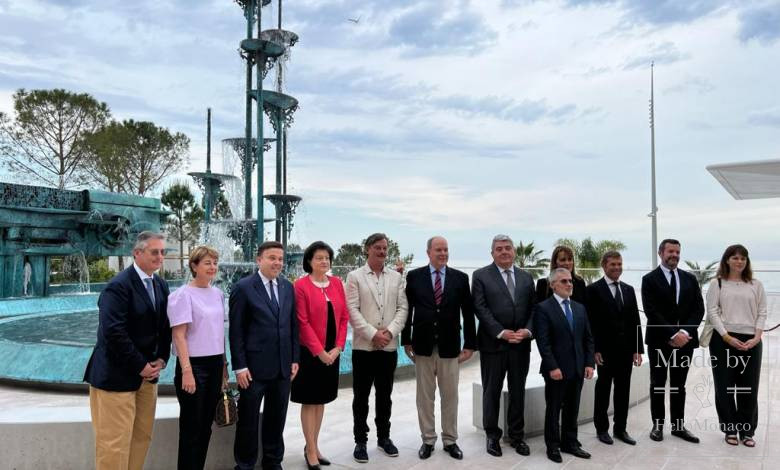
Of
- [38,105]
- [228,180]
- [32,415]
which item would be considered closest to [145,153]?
[38,105]

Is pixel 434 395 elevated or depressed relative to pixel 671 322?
depressed

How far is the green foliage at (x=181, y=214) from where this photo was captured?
32.8 metres

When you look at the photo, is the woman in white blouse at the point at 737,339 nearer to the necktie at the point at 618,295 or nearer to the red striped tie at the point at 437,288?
the necktie at the point at 618,295

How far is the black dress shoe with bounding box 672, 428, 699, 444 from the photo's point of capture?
4.23 metres

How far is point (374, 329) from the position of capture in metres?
3.86

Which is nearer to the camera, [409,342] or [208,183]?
[409,342]

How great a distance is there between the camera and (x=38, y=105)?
25.3m

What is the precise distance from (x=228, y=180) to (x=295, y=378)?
17.7m

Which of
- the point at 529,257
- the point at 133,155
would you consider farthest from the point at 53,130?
the point at 529,257

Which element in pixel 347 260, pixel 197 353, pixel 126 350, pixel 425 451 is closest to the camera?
pixel 126 350

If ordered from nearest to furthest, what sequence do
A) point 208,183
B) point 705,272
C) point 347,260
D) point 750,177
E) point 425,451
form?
point 425,451
point 750,177
point 705,272
point 208,183
point 347,260

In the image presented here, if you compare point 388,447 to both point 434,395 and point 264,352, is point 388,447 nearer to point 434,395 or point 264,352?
point 434,395

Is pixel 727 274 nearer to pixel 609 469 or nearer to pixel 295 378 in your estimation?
pixel 609 469

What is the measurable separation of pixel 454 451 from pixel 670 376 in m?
1.78
